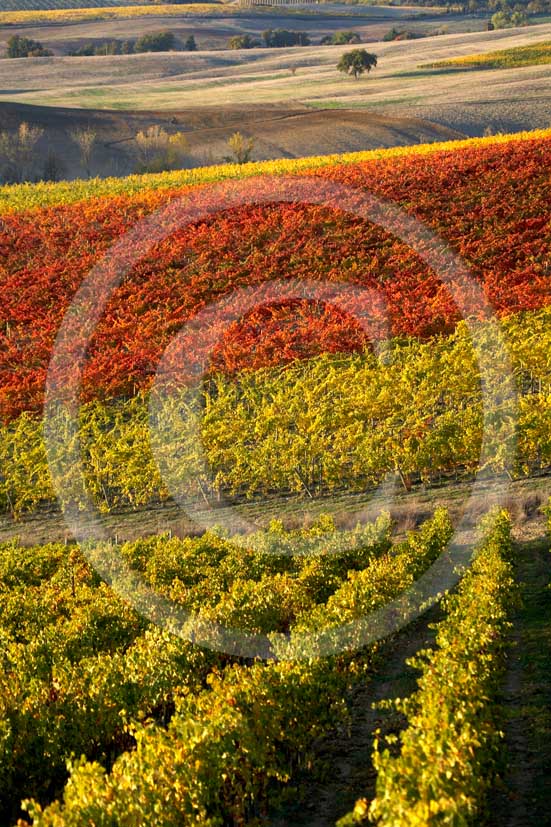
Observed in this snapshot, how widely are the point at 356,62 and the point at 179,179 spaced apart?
76.4 meters

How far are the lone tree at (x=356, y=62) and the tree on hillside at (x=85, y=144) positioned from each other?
45.7 meters

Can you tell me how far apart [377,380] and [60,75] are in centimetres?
13510

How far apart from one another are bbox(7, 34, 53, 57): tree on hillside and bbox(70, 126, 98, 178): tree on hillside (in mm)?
77112

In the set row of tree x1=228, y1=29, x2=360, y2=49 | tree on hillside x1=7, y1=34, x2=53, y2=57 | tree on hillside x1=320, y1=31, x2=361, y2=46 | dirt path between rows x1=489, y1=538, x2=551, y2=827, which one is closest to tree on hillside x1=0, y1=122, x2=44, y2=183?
tree on hillside x1=7, y1=34, x2=53, y2=57

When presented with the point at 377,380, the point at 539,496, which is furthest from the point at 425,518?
the point at 377,380

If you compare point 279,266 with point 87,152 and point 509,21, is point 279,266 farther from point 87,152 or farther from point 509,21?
point 509,21

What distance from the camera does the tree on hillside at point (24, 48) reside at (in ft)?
559

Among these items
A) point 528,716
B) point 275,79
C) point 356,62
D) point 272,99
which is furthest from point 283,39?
point 528,716

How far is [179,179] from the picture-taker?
215ft

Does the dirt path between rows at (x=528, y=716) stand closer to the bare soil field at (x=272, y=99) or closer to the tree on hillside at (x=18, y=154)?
the bare soil field at (x=272, y=99)

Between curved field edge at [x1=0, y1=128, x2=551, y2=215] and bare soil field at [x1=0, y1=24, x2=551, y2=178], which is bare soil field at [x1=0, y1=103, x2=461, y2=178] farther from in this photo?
curved field edge at [x1=0, y1=128, x2=551, y2=215]

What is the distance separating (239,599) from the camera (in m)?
17.5

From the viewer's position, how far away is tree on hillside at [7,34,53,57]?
6703 inches

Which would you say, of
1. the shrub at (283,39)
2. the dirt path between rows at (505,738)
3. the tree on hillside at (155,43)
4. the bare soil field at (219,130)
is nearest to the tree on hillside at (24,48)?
the tree on hillside at (155,43)
